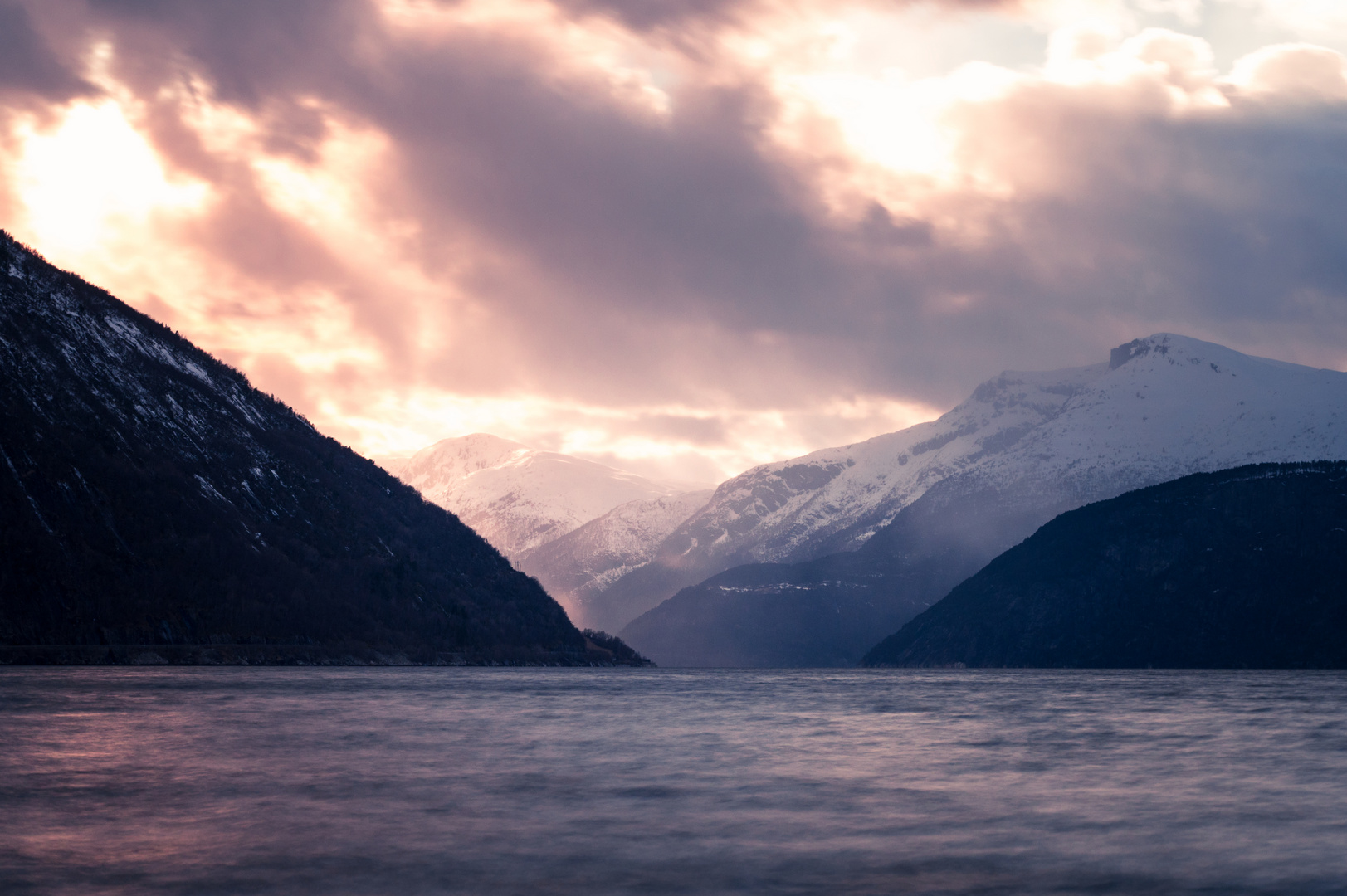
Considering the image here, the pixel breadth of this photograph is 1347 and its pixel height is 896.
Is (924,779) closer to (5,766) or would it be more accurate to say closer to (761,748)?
(761,748)

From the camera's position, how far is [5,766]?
4838cm

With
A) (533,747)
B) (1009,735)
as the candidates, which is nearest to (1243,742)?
(1009,735)

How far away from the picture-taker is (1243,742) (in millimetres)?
73438

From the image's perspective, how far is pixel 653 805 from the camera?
42.1 meters

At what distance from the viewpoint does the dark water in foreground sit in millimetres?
27984

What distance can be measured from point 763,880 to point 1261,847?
1588 centimetres

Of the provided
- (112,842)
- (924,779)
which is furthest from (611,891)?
(924,779)

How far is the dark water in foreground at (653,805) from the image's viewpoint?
91.8 ft

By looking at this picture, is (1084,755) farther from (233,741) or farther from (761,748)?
(233,741)

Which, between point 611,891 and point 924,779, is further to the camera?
point 924,779

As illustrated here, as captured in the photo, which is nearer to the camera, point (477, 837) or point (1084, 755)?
point (477, 837)

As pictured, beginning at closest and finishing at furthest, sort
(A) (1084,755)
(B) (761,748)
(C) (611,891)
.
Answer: (C) (611,891), (A) (1084,755), (B) (761,748)

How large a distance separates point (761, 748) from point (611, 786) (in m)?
20.8

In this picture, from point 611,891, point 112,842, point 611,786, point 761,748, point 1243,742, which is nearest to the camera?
point 611,891
